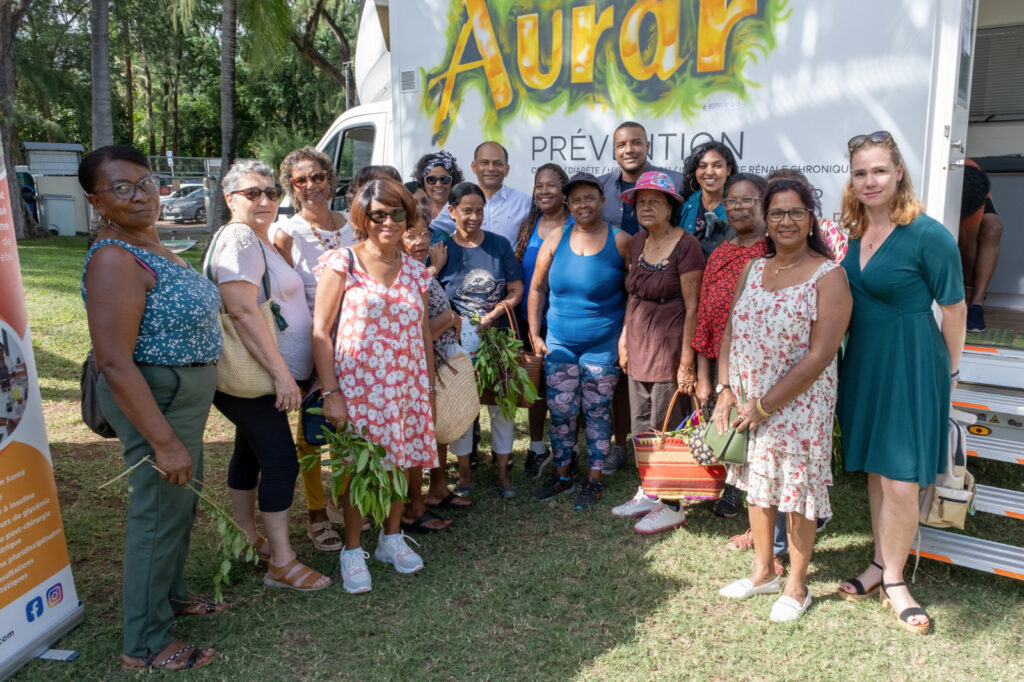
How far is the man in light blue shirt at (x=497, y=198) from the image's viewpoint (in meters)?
5.03

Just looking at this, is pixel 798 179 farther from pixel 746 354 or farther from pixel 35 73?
pixel 35 73

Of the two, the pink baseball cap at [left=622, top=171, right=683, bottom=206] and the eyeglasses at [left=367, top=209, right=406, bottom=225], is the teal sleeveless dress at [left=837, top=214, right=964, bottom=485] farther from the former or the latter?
the eyeglasses at [left=367, top=209, right=406, bottom=225]

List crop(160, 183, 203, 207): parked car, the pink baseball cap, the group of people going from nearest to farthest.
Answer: the group of people < the pink baseball cap < crop(160, 183, 203, 207): parked car

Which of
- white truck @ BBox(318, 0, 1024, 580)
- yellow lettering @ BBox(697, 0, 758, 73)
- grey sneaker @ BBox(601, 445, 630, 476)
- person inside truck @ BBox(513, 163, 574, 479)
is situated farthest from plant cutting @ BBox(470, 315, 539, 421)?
yellow lettering @ BBox(697, 0, 758, 73)

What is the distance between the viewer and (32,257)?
14.3 m

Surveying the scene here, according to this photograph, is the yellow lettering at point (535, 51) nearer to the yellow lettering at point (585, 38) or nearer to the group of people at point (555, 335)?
the yellow lettering at point (585, 38)

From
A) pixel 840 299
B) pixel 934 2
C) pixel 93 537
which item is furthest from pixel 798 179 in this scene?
pixel 93 537

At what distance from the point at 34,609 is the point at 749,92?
455cm

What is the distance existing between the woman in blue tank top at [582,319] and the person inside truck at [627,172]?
332 mm

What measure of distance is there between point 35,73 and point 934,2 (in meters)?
29.2

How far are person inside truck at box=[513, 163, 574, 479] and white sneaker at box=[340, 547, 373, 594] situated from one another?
155 centimetres

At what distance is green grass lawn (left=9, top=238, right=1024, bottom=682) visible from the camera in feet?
9.96

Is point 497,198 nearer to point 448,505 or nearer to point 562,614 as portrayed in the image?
point 448,505

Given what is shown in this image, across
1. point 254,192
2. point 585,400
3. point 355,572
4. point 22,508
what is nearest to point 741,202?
point 585,400
